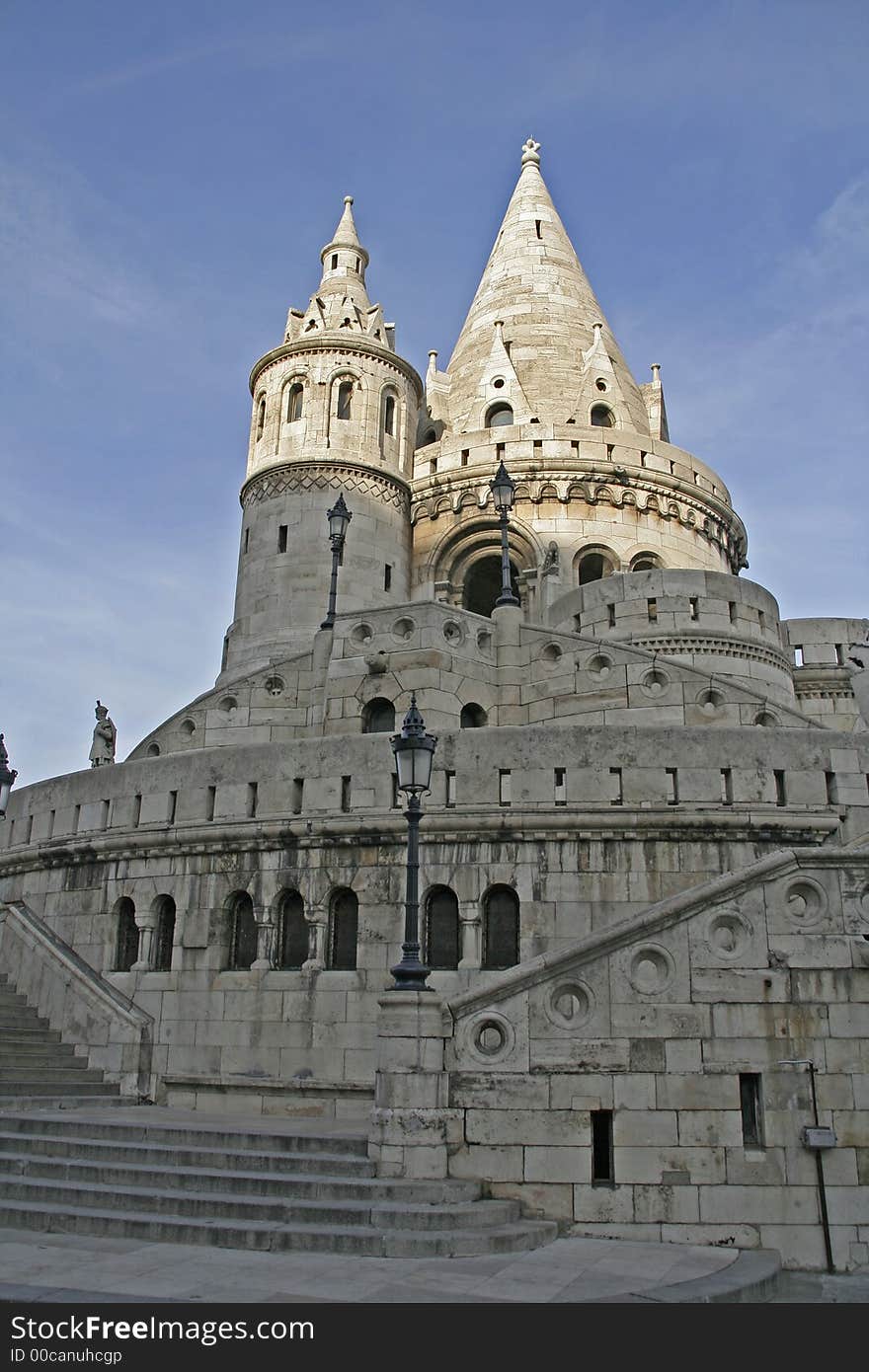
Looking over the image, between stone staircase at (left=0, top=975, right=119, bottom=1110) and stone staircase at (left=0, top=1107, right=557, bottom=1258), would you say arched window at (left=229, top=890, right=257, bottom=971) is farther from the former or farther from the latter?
stone staircase at (left=0, top=1107, right=557, bottom=1258)

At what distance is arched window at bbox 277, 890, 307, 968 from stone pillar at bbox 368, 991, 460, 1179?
459 centimetres

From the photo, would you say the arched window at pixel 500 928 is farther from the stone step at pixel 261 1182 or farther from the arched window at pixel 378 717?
the arched window at pixel 378 717

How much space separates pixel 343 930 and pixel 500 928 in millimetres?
2119

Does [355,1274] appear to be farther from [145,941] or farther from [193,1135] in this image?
[145,941]

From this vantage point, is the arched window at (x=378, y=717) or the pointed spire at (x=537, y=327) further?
the pointed spire at (x=537, y=327)

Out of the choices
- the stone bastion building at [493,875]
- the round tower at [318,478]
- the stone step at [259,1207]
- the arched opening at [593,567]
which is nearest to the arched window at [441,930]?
the stone bastion building at [493,875]

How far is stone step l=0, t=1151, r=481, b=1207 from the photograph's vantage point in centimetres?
938

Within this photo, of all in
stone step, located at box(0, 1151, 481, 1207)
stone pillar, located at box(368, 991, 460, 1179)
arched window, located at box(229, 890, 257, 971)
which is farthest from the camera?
arched window, located at box(229, 890, 257, 971)

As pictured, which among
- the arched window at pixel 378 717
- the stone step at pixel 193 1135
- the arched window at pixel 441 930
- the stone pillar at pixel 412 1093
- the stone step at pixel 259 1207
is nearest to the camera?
the stone step at pixel 259 1207

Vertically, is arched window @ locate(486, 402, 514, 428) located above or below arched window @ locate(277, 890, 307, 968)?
above

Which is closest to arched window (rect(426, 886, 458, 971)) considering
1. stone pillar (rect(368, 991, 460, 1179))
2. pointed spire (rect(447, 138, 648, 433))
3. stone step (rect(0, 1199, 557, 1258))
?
stone pillar (rect(368, 991, 460, 1179))

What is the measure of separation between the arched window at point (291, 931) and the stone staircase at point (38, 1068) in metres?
2.81

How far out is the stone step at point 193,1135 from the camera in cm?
1050
